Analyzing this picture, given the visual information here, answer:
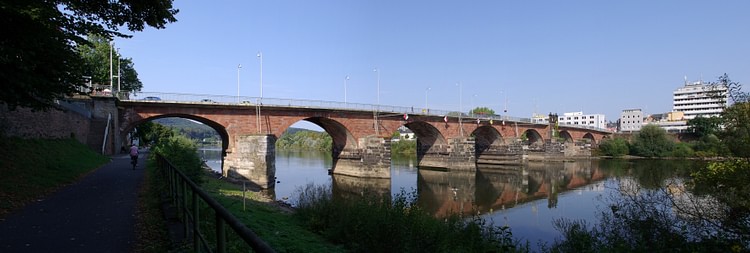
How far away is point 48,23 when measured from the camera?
28.3 feet

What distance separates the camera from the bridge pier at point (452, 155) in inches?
1760

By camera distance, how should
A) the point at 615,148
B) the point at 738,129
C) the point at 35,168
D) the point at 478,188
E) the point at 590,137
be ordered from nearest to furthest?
1. the point at 738,129
2. the point at 35,168
3. the point at 478,188
4. the point at 615,148
5. the point at 590,137

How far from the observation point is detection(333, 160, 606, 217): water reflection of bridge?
78.8 feet

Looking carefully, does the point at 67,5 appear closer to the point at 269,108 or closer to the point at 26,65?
the point at 26,65

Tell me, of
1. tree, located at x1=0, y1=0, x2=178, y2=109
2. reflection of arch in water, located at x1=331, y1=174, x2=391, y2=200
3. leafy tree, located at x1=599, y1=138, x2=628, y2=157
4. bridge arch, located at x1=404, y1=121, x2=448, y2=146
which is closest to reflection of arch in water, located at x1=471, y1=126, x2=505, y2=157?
bridge arch, located at x1=404, y1=121, x2=448, y2=146

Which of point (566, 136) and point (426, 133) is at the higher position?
point (426, 133)

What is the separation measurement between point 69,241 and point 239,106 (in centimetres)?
2383

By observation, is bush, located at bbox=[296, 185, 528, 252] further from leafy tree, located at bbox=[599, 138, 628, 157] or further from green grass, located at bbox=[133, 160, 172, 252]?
leafy tree, located at bbox=[599, 138, 628, 157]

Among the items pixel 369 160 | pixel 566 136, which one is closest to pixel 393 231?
pixel 369 160

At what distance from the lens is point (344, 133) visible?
37.7m

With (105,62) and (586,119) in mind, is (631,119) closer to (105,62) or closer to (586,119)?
(586,119)

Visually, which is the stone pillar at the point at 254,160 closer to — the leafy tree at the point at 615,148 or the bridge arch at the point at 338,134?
the bridge arch at the point at 338,134

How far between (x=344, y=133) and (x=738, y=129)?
3119cm

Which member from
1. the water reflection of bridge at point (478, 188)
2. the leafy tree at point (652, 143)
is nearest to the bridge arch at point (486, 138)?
the water reflection of bridge at point (478, 188)
